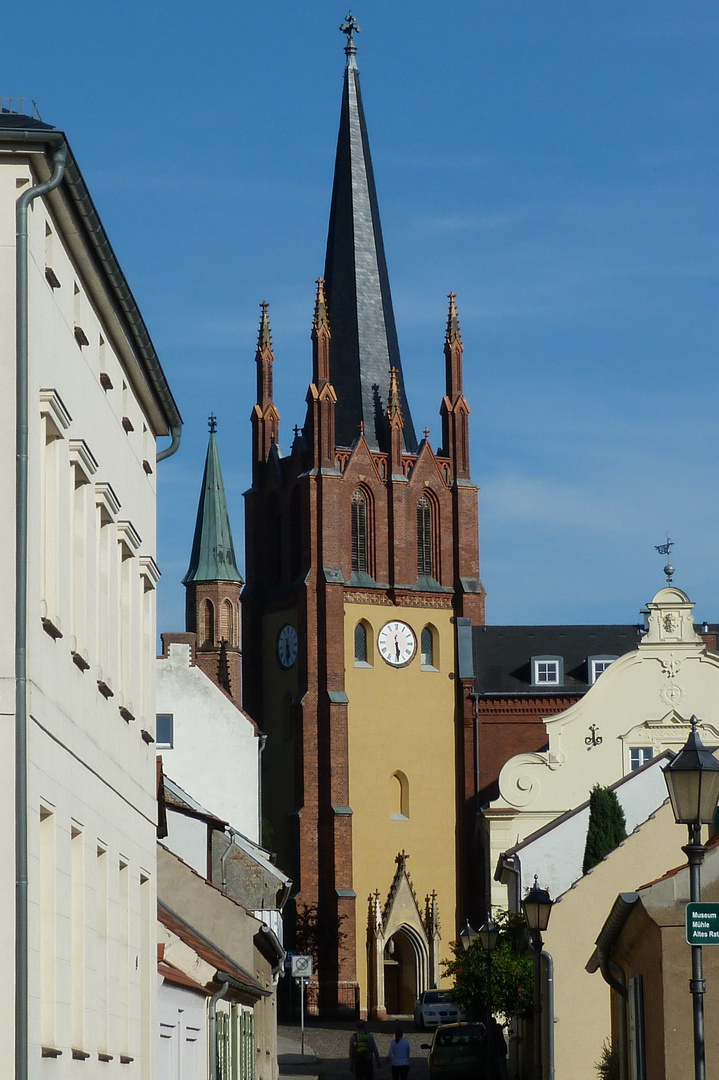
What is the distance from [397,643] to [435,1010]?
75.1ft

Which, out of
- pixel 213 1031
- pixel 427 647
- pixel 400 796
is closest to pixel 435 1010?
pixel 400 796

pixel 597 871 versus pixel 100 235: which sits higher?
pixel 100 235

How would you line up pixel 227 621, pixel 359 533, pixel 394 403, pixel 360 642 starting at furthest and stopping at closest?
pixel 227 621, pixel 394 403, pixel 359 533, pixel 360 642

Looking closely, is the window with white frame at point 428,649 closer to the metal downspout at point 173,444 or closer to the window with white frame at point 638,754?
the window with white frame at point 638,754

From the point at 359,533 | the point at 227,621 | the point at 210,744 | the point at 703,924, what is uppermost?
the point at 359,533

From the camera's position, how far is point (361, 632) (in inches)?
3135

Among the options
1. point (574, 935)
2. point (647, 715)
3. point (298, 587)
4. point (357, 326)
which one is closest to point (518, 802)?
point (647, 715)

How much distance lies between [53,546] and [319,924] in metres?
58.3

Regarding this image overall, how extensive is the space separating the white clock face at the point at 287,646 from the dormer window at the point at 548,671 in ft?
31.9

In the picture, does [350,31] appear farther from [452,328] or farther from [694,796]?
[694,796]

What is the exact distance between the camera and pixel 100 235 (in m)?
18.5

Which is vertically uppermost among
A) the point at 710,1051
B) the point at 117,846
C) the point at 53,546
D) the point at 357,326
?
the point at 357,326

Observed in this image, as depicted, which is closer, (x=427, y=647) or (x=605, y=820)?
(x=605, y=820)

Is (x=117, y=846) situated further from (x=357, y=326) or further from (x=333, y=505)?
(x=357, y=326)
